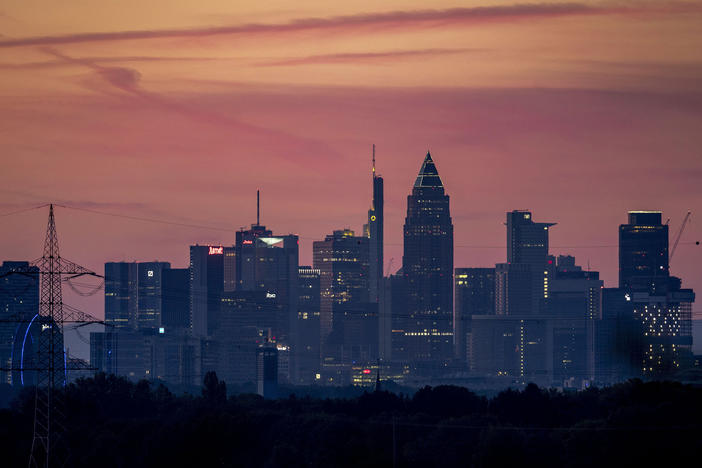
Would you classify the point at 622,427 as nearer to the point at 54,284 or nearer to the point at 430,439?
the point at 430,439

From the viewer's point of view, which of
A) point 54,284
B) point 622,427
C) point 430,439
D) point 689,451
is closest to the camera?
point 54,284

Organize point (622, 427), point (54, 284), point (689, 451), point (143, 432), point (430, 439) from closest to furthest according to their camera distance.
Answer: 1. point (54, 284)
2. point (689, 451)
3. point (622, 427)
4. point (430, 439)
5. point (143, 432)

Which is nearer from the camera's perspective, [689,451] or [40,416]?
[689,451]

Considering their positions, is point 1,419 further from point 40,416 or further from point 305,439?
point 305,439

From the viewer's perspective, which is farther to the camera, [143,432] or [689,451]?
[143,432]

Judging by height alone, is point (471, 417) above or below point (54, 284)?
below

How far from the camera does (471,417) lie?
190250 millimetres

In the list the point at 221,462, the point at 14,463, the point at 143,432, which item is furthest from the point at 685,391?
the point at 14,463

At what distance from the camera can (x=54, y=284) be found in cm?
11394

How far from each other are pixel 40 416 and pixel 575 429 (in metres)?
80.2

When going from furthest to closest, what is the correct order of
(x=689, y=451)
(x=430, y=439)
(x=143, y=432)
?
1. (x=143, y=432)
2. (x=430, y=439)
3. (x=689, y=451)

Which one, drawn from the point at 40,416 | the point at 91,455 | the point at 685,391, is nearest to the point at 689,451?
the point at 685,391

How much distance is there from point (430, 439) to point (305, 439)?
1967cm

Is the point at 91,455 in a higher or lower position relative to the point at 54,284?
lower
